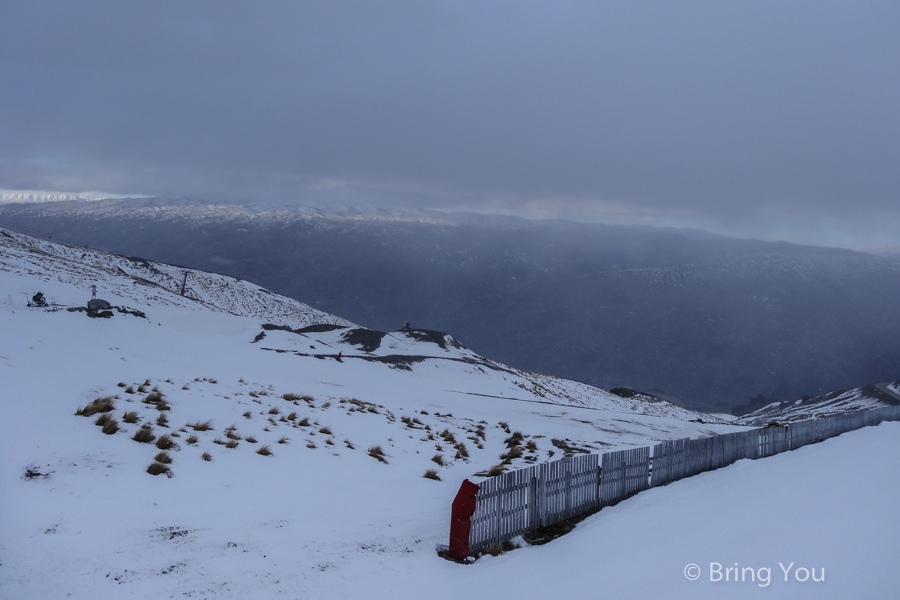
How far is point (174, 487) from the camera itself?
803 centimetres

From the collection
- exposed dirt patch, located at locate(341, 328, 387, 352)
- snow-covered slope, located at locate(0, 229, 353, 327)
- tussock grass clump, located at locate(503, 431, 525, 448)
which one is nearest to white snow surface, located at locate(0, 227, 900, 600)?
tussock grass clump, located at locate(503, 431, 525, 448)

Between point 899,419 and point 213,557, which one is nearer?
point 213,557

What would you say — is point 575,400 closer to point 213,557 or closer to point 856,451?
point 856,451

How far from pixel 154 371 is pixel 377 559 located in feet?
41.9

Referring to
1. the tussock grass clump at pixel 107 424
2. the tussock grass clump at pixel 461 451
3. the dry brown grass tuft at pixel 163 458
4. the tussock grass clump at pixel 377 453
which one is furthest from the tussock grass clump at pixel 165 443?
the tussock grass clump at pixel 461 451

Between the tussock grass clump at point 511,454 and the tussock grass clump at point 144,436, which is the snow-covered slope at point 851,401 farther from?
the tussock grass clump at point 144,436

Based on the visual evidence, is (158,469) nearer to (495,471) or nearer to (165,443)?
(165,443)

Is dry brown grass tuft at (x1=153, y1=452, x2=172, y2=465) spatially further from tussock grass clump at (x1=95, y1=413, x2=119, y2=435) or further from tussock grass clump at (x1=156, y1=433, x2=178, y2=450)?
tussock grass clump at (x1=95, y1=413, x2=119, y2=435)

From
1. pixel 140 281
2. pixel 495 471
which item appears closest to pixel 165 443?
pixel 495 471

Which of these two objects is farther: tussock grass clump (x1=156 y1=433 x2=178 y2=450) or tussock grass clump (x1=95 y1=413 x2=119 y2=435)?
tussock grass clump (x1=156 y1=433 x2=178 y2=450)

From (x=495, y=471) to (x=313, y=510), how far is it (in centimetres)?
545

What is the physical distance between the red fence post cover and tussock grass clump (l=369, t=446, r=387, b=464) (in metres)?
5.36

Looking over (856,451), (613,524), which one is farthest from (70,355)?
(856,451)

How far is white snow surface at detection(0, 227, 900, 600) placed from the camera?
5953 millimetres
